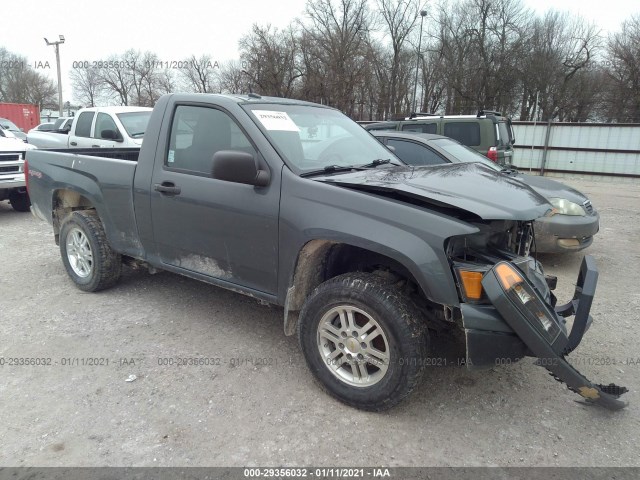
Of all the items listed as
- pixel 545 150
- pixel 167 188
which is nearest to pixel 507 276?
pixel 167 188

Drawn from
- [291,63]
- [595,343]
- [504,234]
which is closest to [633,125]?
[595,343]

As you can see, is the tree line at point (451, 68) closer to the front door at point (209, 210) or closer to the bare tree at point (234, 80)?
the bare tree at point (234, 80)

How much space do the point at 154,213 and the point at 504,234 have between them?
2653mm

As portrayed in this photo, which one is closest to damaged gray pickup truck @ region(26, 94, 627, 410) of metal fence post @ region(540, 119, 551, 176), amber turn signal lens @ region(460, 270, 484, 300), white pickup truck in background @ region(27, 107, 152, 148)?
amber turn signal lens @ region(460, 270, 484, 300)

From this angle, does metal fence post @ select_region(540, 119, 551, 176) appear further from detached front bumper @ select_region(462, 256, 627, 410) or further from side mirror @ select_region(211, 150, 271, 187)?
side mirror @ select_region(211, 150, 271, 187)

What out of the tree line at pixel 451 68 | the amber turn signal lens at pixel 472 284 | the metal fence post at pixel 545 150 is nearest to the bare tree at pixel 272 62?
the tree line at pixel 451 68

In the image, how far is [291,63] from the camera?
3316cm

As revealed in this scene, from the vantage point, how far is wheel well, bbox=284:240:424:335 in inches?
115

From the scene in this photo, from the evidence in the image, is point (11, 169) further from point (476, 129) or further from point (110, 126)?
point (476, 129)

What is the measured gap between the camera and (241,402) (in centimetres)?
286

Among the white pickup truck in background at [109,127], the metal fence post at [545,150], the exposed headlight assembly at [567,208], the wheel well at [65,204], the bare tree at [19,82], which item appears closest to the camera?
the wheel well at [65,204]

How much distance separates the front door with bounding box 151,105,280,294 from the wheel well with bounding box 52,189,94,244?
1488 mm

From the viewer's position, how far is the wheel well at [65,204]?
4.70 m

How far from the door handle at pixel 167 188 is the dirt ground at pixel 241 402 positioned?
1.17 metres
